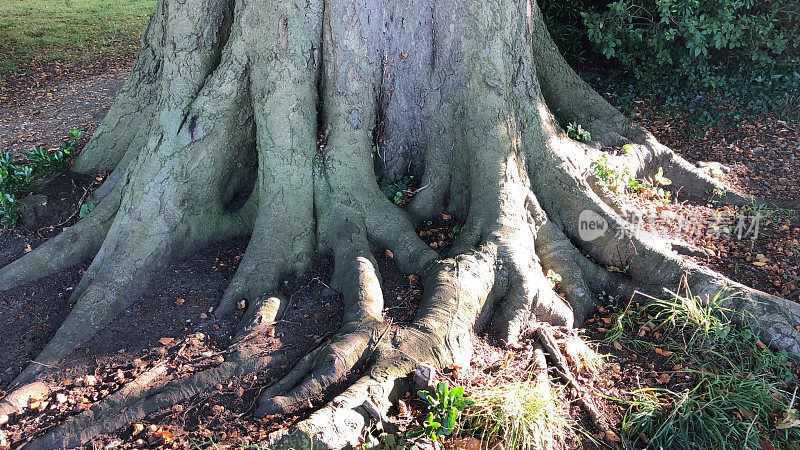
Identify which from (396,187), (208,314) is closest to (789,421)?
(396,187)

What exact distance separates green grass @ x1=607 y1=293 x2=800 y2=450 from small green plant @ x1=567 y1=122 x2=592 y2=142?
68.9 inches

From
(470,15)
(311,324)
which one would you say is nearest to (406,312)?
(311,324)

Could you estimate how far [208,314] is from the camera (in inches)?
139

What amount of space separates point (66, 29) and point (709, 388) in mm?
13314

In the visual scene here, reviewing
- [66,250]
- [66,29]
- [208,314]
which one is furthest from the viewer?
[66,29]

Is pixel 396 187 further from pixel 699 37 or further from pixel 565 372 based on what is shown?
pixel 699 37

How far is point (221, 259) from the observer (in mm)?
4027

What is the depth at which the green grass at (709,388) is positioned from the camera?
2941 millimetres

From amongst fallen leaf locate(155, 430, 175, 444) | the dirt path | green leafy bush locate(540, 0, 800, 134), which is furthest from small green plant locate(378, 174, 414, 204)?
the dirt path

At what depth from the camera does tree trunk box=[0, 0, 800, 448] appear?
3543 mm

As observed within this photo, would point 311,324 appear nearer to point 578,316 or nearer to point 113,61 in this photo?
point 578,316
